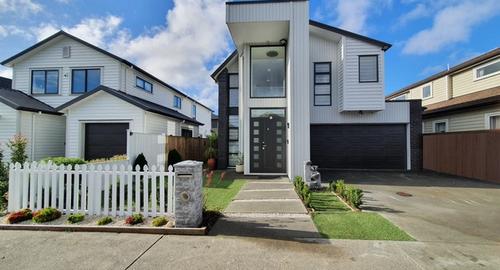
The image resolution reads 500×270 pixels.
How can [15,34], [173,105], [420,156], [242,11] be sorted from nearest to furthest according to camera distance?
[242,11]
[15,34]
[420,156]
[173,105]

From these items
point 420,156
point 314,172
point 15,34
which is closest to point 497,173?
point 420,156

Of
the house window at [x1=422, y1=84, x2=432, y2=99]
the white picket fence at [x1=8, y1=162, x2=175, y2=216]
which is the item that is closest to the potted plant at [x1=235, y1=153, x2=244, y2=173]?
the white picket fence at [x1=8, y1=162, x2=175, y2=216]

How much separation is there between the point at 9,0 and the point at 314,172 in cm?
1206

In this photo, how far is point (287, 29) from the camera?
9812 millimetres

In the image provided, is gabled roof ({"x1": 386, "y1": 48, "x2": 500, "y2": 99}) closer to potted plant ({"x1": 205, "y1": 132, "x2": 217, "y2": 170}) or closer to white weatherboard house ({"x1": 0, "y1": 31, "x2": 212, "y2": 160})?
potted plant ({"x1": 205, "y1": 132, "x2": 217, "y2": 170})

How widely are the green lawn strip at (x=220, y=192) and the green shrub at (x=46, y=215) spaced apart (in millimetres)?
3003

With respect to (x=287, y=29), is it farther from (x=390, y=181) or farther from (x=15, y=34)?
(x=15, y=34)

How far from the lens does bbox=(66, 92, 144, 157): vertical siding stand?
12.0 meters

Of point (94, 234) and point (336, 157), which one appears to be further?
point (336, 157)

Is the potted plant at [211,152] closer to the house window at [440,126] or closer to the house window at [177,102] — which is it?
the house window at [177,102]

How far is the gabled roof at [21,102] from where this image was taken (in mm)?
11617

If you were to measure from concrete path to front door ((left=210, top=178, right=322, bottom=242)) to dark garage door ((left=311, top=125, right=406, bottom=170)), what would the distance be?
6106mm

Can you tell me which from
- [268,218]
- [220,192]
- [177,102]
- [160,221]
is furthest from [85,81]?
[268,218]

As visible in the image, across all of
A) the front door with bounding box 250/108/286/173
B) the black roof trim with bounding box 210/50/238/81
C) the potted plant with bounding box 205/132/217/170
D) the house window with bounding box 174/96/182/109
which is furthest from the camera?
the house window with bounding box 174/96/182/109
